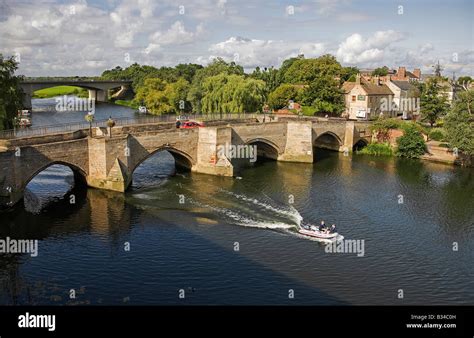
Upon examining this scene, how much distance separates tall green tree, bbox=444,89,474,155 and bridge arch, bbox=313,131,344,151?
53.6 ft

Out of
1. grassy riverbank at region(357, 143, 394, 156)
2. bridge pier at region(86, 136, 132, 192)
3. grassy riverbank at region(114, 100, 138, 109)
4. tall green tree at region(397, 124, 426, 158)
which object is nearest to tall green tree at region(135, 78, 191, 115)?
grassy riverbank at region(114, 100, 138, 109)

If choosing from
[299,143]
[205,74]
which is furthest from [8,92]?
[205,74]

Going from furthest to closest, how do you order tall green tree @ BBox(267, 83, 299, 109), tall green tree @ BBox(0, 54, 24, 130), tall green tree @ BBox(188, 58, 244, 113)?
1. tall green tree @ BBox(267, 83, 299, 109)
2. tall green tree @ BBox(188, 58, 244, 113)
3. tall green tree @ BBox(0, 54, 24, 130)

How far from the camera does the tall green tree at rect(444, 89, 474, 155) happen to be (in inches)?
2653

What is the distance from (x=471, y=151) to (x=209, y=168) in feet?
121

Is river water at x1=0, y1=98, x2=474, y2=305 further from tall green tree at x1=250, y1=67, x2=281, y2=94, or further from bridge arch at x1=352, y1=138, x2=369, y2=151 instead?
tall green tree at x1=250, y1=67, x2=281, y2=94

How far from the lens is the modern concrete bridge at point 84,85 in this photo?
118625 mm

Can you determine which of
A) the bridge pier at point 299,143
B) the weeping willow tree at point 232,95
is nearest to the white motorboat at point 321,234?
the bridge pier at point 299,143

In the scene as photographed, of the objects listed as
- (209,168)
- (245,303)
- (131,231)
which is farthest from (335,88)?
(245,303)

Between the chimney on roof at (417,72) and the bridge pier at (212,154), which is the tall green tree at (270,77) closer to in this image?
the chimney on roof at (417,72)

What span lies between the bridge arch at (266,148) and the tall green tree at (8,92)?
2969 cm

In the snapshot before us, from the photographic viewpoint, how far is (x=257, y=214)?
144 feet

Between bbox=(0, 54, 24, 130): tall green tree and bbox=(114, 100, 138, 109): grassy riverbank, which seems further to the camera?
bbox=(114, 100, 138, 109): grassy riverbank

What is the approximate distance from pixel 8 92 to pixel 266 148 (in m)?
35.6
